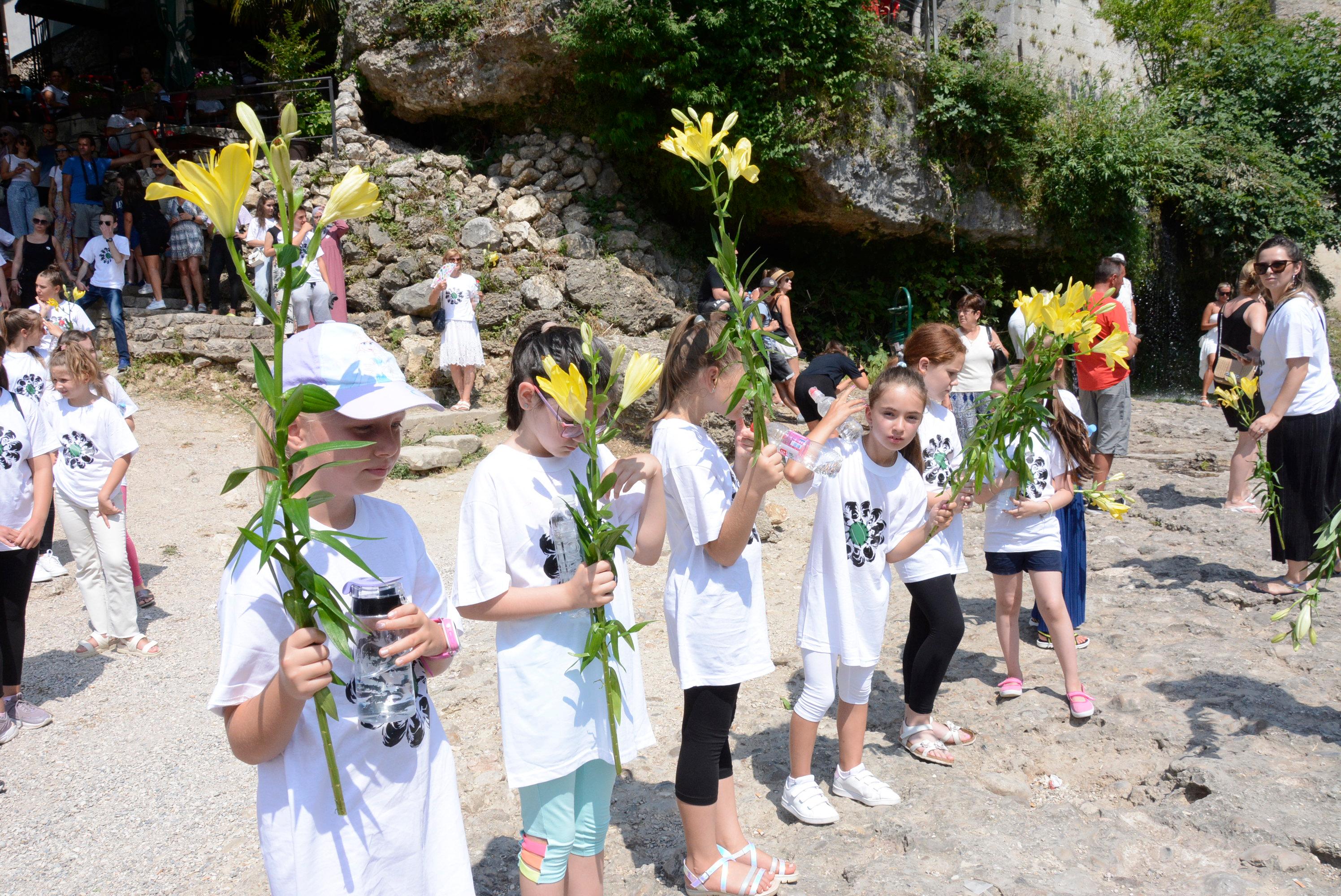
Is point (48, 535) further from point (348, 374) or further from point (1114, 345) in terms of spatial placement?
point (1114, 345)

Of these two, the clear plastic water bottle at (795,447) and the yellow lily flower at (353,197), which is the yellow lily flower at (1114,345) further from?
the yellow lily flower at (353,197)

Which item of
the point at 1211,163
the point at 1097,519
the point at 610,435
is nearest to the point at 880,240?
the point at 1211,163

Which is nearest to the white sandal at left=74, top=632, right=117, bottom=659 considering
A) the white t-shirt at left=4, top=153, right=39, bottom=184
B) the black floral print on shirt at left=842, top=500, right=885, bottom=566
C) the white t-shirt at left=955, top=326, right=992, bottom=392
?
the black floral print on shirt at left=842, top=500, right=885, bottom=566

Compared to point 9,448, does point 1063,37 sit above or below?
above

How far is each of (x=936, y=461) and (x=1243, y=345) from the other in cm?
456

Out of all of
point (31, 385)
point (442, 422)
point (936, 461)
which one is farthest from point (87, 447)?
point (442, 422)

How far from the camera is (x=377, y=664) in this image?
1.70m

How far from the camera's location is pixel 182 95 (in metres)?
15.2

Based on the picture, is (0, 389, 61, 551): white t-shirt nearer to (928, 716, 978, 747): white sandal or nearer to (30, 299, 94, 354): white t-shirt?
(30, 299, 94, 354): white t-shirt

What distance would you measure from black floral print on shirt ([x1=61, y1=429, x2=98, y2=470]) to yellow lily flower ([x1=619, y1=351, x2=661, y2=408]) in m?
4.13

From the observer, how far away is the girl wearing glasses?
397 inches

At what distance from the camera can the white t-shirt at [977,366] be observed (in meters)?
7.36

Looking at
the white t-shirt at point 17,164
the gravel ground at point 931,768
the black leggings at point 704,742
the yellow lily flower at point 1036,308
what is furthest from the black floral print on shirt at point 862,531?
the white t-shirt at point 17,164

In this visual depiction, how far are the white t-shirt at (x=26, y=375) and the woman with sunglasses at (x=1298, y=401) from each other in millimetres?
7140
